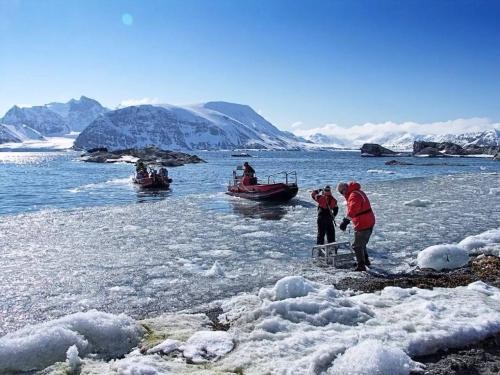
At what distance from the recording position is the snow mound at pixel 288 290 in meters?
8.19

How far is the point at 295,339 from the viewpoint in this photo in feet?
21.0

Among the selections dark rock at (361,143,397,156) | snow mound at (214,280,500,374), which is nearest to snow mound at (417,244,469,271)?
snow mound at (214,280,500,374)

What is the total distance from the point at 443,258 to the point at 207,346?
7.30 m

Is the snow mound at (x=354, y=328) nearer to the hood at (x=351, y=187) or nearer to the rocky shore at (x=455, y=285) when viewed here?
the rocky shore at (x=455, y=285)

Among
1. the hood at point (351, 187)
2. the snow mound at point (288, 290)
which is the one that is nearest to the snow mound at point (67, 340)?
the snow mound at point (288, 290)

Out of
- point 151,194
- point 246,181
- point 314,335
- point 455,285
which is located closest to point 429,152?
point 151,194

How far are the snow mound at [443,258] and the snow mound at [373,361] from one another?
6104 millimetres

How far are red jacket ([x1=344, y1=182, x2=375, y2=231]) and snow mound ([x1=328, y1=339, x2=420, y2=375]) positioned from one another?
5650 mm

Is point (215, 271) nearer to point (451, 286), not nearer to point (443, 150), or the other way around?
point (451, 286)

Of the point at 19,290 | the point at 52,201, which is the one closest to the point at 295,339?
the point at 19,290

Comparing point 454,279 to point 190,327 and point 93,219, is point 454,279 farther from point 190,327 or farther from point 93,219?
point 93,219

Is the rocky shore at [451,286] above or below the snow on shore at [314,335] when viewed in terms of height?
below

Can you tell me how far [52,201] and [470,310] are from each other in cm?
2893

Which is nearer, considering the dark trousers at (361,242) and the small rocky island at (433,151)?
the dark trousers at (361,242)
